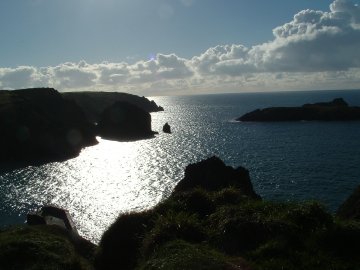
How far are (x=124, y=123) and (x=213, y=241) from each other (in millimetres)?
154384

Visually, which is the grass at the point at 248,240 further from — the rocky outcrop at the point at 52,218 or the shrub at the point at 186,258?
the rocky outcrop at the point at 52,218

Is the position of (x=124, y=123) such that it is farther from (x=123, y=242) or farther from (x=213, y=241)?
(x=213, y=241)

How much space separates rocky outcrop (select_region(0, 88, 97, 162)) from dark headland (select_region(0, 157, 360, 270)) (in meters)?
97.4

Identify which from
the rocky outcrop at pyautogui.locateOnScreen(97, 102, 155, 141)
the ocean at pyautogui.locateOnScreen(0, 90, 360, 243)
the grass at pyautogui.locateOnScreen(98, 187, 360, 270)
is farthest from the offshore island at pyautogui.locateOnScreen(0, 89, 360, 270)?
the rocky outcrop at pyautogui.locateOnScreen(97, 102, 155, 141)

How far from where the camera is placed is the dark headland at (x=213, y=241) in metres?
17.3

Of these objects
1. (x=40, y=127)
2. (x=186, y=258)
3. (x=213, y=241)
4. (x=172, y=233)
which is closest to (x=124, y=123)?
(x=40, y=127)

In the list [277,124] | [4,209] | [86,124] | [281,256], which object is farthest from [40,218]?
→ [277,124]

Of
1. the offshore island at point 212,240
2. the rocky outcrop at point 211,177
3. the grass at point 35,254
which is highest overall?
the offshore island at point 212,240

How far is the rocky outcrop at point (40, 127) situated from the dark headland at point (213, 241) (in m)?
97.4

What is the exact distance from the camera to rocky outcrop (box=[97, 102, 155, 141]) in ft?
554

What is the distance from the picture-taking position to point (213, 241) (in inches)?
787

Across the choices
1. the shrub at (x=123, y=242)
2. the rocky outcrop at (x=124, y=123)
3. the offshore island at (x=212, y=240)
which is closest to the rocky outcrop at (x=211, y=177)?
the offshore island at (x=212, y=240)

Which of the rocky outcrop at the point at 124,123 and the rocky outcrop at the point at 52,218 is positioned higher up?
the rocky outcrop at the point at 124,123

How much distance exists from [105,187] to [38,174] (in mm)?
21056
